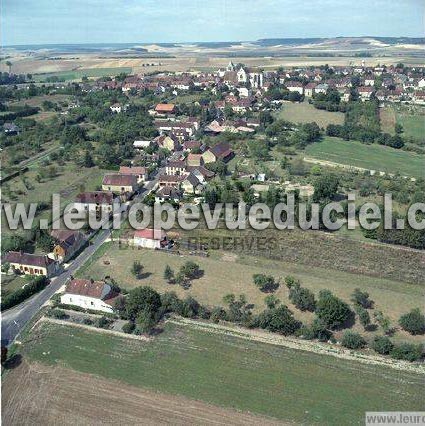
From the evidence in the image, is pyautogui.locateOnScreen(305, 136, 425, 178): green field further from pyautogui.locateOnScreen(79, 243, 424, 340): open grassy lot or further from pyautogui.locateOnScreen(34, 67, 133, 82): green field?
pyautogui.locateOnScreen(34, 67, 133, 82): green field

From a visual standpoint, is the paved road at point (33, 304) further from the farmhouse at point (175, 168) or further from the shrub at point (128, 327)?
the farmhouse at point (175, 168)

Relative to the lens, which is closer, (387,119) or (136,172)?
(136,172)

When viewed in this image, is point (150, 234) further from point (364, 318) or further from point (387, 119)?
point (387, 119)

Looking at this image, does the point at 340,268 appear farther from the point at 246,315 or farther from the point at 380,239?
the point at 246,315

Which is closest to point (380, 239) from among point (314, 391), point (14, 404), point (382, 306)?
point (382, 306)

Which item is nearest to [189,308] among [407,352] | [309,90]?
[407,352]

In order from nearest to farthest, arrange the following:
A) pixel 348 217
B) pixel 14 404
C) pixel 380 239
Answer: pixel 14 404 → pixel 380 239 → pixel 348 217

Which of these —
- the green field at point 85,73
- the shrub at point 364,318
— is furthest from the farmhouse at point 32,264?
the green field at point 85,73
